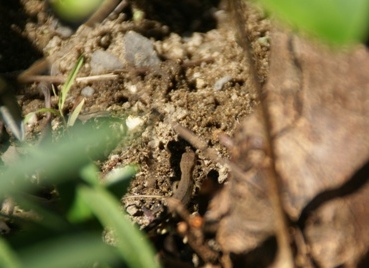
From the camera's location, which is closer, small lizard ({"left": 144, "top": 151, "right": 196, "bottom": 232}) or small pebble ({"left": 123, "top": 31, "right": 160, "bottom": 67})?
small lizard ({"left": 144, "top": 151, "right": 196, "bottom": 232})

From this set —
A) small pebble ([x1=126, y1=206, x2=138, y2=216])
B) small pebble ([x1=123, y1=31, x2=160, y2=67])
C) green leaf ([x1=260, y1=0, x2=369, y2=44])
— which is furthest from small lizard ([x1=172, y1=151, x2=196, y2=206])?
green leaf ([x1=260, y1=0, x2=369, y2=44])

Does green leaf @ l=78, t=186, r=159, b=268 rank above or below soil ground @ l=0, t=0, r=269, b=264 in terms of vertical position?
above

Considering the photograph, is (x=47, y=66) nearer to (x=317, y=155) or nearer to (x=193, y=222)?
(x=193, y=222)

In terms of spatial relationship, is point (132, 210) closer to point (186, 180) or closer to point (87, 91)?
point (186, 180)

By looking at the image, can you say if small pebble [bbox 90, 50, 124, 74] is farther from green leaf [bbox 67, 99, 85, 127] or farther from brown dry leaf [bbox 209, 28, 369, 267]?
brown dry leaf [bbox 209, 28, 369, 267]

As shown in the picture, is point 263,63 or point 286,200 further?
point 263,63

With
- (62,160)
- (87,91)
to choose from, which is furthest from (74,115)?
(62,160)

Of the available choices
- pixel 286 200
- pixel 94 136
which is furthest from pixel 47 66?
pixel 94 136
